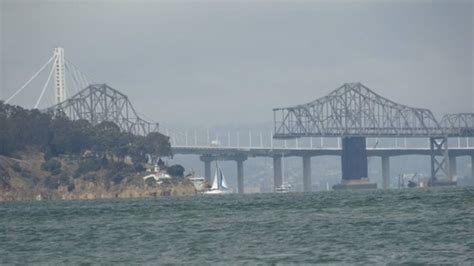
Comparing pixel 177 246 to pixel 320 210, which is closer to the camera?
pixel 177 246

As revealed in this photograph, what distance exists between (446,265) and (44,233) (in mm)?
37378

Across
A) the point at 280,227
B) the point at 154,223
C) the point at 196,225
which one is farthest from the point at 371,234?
the point at 154,223

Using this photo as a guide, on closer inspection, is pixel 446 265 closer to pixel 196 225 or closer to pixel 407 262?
pixel 407 262

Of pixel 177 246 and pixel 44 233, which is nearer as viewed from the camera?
pixel 177 246

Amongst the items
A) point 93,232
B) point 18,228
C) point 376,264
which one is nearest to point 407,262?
point 376,264

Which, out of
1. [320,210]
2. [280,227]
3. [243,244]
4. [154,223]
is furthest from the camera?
[320,210]

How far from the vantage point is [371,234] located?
5903 cm

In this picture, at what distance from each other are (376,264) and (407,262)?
4.11 ft

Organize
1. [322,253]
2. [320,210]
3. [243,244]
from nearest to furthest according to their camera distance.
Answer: [322,253], [243,244], [320,210]

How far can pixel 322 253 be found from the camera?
50.3 metres

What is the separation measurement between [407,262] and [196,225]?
31925 millimetres

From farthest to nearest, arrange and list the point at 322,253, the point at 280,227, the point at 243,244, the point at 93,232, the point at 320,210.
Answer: the point at 320,210, the point at 93,232, the point at 280,227, the point at 243,244, the point at 322,253

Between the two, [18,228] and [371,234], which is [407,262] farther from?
[18,228]

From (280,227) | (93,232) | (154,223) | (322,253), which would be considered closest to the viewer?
(322,253)
